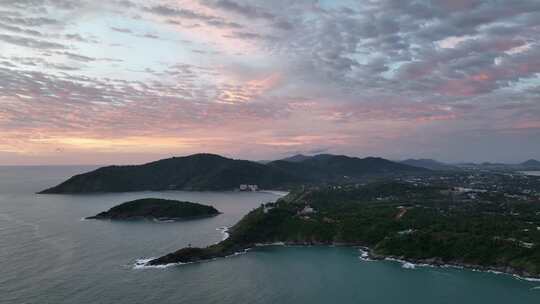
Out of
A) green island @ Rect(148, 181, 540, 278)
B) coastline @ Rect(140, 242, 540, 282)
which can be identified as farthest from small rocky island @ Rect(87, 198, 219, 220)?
coastline @ Rect(140, 242, 540, 282)

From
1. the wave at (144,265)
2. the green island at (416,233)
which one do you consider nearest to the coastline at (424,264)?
the wave at (144,265)

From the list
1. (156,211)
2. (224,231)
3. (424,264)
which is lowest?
(424,264)

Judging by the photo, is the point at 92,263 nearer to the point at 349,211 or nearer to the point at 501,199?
the point at 349,211

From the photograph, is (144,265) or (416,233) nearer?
(144,265)

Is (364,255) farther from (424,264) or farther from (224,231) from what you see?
(224,231)

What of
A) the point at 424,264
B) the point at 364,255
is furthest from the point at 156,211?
the point at 424,264

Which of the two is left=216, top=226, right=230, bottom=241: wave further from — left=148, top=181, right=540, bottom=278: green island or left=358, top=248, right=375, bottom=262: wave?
left=358, top=248, right=375, bottom=262: wave

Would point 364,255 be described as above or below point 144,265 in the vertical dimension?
below
